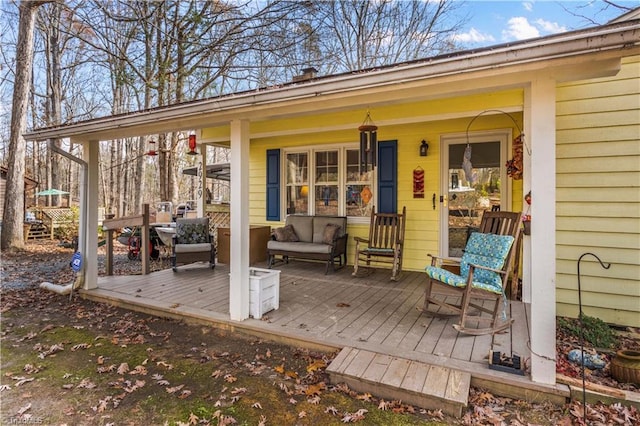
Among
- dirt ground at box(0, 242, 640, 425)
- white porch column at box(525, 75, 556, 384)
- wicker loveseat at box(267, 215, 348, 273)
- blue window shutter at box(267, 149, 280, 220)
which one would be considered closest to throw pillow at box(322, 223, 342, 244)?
wicker loveseat at box(267, 215, 348, 273)

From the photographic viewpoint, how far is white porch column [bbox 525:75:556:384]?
2150 mm

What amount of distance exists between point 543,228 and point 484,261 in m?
1.17

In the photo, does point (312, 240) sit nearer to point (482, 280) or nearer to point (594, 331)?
point (482, 280)

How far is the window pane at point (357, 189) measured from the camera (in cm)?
593

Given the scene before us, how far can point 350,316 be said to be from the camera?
3.49 m

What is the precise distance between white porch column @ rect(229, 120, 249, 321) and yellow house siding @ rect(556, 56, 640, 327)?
11.0 ft

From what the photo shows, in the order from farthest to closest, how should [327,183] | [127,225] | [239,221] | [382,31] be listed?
[382,31], [327,183], [127,225], [239,221]

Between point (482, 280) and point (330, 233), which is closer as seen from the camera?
point (482, 280)

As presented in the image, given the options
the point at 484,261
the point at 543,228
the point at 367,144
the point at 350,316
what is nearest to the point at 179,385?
the point at 350,316

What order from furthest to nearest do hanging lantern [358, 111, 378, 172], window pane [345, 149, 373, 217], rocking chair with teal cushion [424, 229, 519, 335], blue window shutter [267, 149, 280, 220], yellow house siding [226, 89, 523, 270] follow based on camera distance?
blue window shutter [267, 149, 280, 220] → window pane [345, 149, 373, 217] → yellow house siding [226, 89, 523, 270] → hanging lantern [358, 111, 378, 172] → rocking chair with teal cushion [424, 229, 519, 335]

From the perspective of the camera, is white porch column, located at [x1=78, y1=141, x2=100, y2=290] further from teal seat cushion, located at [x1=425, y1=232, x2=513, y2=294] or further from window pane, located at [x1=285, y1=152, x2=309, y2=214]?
teal seat cushion, located at [x1=425, y1=232, x2=513, y2=294]

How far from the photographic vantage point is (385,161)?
5.70 m

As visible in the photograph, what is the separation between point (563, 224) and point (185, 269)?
215 inches

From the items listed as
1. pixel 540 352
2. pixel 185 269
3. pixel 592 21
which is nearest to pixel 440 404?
pixel 540 352
